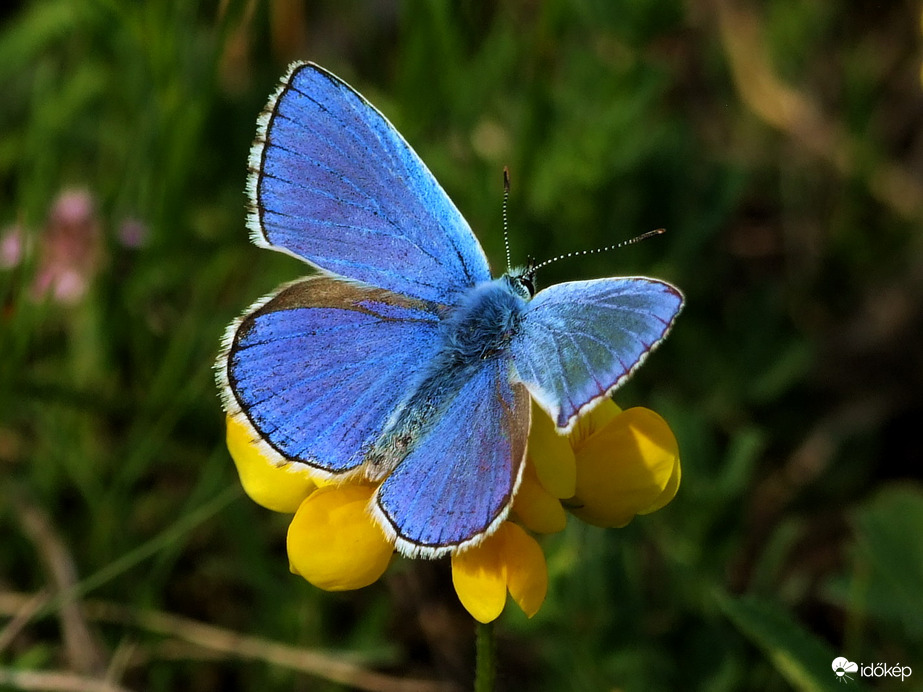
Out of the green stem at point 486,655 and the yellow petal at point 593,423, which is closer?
the green stem at point 486,655

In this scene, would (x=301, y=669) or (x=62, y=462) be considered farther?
(x=62, y=462)

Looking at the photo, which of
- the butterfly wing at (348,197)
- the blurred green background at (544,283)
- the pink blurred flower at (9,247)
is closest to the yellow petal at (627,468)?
the blurred green background at (544,283)

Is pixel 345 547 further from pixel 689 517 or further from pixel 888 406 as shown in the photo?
pixel 888 406

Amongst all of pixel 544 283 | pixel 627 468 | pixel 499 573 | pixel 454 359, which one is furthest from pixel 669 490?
pixel 544 283

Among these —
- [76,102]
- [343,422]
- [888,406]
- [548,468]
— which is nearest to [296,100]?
[343,422]

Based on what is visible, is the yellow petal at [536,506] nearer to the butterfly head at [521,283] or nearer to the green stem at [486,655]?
the green stem at [486,655]

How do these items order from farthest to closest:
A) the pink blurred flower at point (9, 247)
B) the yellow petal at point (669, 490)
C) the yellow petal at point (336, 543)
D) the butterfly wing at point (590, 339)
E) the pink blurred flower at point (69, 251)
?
the pink blurred flower at point (69, 251) → the pink blurred flower at point (9, 247) → the yellow petal at point (669, 490) → the yellow petal at point (336, 543) → the butterfly wing at point (590, 339)

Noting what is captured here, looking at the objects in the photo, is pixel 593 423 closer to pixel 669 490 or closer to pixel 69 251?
pixel 669 490
